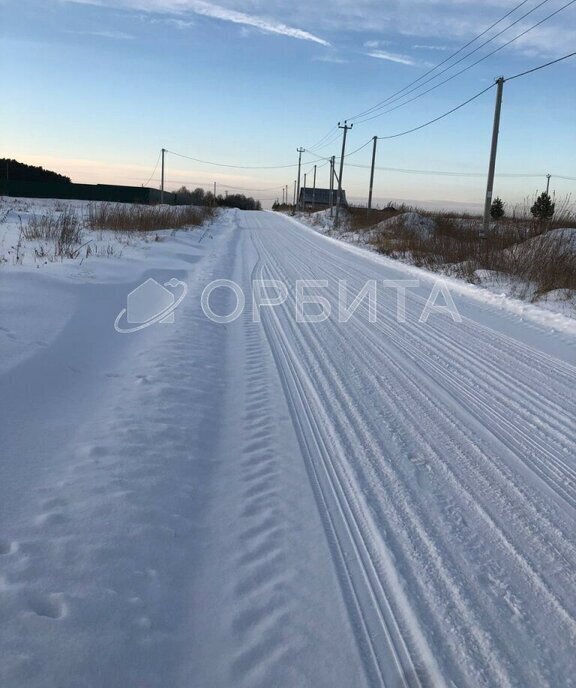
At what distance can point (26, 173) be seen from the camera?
77938 mm

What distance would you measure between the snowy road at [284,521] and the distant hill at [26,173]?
248 feet

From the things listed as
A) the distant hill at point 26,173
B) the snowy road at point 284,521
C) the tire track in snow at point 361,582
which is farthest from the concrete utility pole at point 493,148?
the distant hill at point 26,173

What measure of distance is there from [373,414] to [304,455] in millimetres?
1046

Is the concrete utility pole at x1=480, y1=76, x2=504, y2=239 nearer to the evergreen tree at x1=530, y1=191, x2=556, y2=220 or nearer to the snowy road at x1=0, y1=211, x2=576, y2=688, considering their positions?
the evergreen tree at x1=530, y1=191, x2=556, y2=220

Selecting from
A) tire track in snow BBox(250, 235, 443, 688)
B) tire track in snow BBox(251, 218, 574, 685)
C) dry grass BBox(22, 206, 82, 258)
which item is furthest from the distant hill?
tire track in snow BBox(250, 235, 443, 688)

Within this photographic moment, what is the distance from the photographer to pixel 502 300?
11.6 metres

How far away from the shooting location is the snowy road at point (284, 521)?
2.60 metres

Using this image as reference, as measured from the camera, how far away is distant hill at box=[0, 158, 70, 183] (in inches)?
2891

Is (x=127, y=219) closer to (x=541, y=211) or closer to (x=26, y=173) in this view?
(x=541, y=211)

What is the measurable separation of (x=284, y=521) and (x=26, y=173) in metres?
84.7

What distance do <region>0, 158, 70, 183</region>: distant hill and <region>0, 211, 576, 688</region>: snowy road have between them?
7548 cm

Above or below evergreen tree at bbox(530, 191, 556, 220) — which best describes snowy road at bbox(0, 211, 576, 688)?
below

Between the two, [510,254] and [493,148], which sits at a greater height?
[493,148]

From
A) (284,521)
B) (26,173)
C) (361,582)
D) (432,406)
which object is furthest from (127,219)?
(26,173)
